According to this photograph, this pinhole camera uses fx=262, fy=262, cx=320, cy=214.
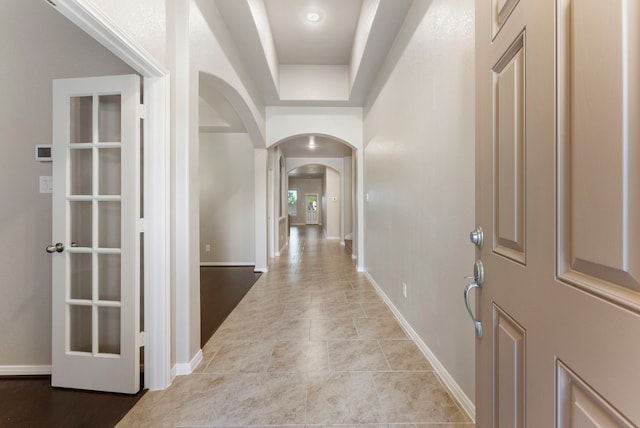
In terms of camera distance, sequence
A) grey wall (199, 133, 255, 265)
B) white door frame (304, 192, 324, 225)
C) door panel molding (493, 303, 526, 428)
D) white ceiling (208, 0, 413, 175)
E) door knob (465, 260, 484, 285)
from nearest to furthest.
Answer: door panel molding (493, 303, 526, 428)
door knob (465, 260, 484, 285)
white ceiling (208, 0, 413, 175)
grey wall (199, 133, 255, 265)
white door frame (304, 192, 324, 225)

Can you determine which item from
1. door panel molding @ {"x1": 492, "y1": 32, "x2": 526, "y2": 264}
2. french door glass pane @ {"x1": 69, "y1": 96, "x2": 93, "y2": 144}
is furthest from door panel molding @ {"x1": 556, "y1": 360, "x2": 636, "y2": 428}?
french door glass pane @ {"x1": 69, "y1": 96, "x2": 93, "y2": 144}

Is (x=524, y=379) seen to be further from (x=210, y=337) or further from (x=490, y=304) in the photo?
(x=210, y=337)

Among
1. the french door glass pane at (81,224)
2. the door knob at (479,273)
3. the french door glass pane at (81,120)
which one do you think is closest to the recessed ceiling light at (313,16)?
the french door glass pane at (81,120)

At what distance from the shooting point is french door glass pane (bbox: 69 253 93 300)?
67.6 inches

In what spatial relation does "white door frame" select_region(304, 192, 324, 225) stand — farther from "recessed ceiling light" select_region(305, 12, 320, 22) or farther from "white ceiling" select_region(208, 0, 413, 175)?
"recessed ceiling light" select_region(305, 12, 320, 22)

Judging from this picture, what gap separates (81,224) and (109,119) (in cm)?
72

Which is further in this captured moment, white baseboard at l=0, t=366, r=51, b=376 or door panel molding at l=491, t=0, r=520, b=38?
white baseboard at l=0, t=366, r=51, b=376

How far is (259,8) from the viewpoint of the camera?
268 centimetres

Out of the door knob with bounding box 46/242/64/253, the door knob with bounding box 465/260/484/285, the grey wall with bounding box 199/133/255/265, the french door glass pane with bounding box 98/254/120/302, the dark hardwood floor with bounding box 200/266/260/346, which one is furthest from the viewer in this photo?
the grey wall with bounding box 199/133/255/265

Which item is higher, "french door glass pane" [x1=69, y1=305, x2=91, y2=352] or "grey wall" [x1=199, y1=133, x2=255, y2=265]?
"grey wall" [x1=199, y1=133, x2=255, y2=265]

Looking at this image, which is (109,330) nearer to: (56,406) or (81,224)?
(56,406)

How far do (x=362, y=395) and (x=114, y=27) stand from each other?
2.45 meters

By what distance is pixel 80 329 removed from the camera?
1.74 m

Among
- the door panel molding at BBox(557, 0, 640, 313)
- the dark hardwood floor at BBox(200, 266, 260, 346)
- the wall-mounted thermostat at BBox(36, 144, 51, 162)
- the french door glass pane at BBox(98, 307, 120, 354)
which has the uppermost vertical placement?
the wall-mounted thermostat at BBox(36, 144, 51, 162)
